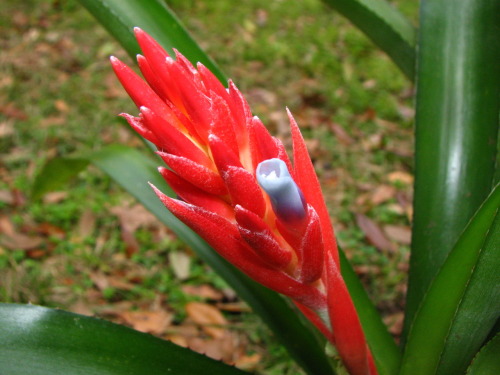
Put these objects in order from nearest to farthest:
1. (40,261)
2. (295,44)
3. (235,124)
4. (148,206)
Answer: (235,124), (148,206), (40,261), (295,44)

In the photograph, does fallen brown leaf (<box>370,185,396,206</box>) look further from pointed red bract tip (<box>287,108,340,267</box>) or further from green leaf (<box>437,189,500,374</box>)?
pointed red bract tip (<box>287,108,340,267</box>)

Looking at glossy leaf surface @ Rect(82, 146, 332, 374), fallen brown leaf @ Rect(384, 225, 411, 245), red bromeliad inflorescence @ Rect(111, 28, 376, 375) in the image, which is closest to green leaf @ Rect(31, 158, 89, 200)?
glossy leaf surface @ Rect(82, 146, 332, 374)

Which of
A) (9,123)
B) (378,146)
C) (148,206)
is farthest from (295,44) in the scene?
(148,206)

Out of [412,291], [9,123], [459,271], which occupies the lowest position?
[412,291]

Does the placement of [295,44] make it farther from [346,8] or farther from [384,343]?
[384,343]

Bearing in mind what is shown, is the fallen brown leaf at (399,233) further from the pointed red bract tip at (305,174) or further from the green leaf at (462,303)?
the pointed red bract tip at (305,174)
